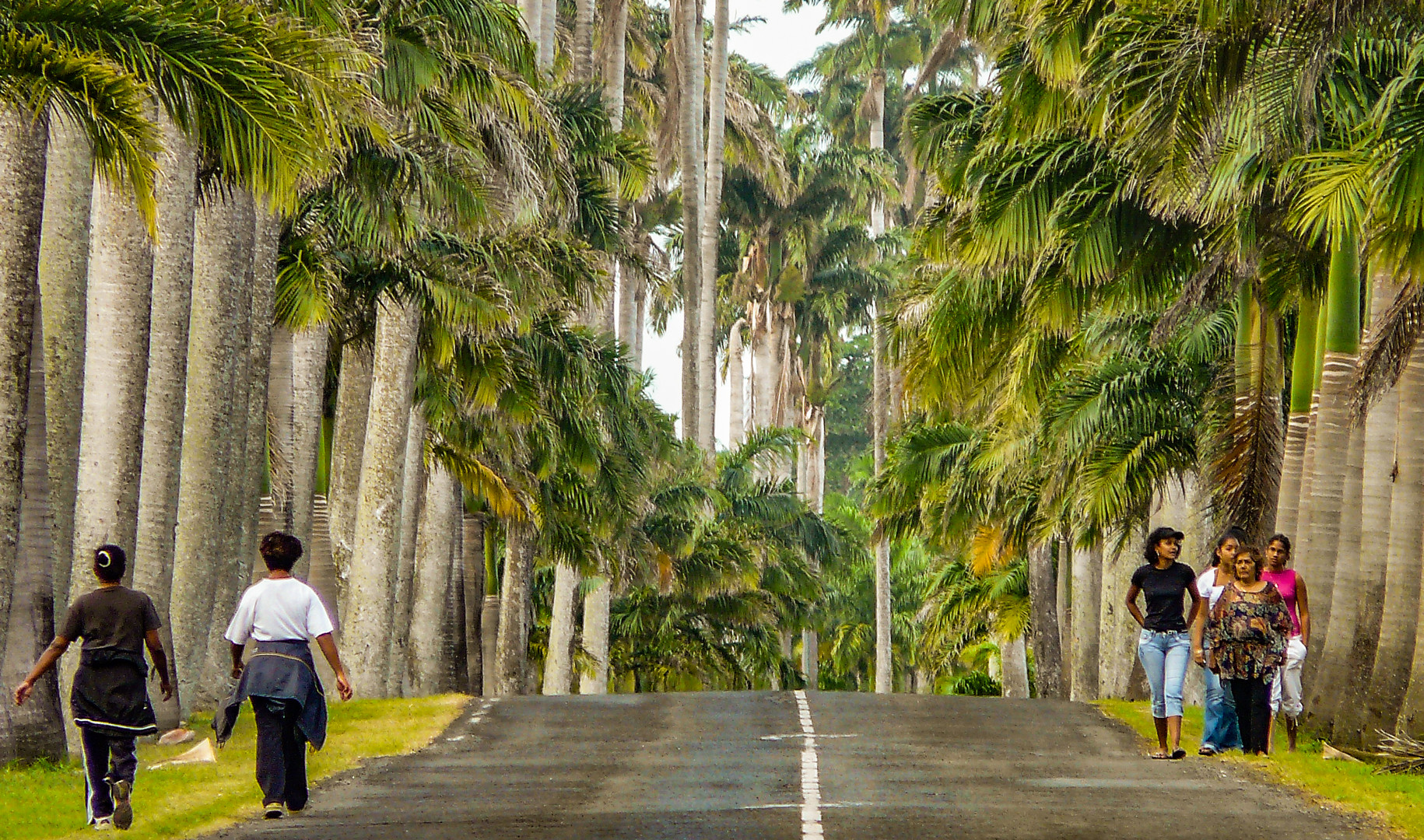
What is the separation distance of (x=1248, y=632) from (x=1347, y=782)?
149cm

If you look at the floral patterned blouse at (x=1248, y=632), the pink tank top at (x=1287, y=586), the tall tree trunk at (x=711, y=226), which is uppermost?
the tall tree trunk at (x=711, y=226)

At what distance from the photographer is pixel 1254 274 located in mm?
18438

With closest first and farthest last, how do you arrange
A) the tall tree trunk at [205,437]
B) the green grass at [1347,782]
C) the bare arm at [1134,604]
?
1. the green grass at [1347,782]
2. the bare arm at [1134,604]
3. the tall tree trunk at [205,437]

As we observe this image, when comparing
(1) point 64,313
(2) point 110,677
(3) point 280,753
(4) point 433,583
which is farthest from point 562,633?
(2) point 110,677

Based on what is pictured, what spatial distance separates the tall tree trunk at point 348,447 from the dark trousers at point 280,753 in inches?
499

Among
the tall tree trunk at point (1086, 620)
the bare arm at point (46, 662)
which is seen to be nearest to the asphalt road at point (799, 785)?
the bare arm at point (46, 662)

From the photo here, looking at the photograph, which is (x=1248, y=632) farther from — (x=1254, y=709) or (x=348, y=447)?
(x=348, y=447)

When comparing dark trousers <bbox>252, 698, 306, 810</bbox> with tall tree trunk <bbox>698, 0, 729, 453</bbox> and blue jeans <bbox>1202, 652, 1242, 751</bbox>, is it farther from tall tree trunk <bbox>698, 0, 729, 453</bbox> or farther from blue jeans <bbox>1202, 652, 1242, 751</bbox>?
tall tree trunk <bbox>698, 0, 729, 453</bbox>

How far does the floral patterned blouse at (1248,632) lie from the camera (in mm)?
13305

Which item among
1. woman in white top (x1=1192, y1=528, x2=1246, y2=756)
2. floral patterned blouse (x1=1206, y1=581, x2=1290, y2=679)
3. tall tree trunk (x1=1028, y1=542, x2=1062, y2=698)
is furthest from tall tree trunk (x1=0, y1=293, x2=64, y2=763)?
tall tree trunk (x1=1028, y1=542, x2=1062, y2=698)

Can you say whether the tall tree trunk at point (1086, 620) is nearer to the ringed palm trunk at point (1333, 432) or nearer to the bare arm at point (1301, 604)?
the ringed palm trunk at point (1333, 432)

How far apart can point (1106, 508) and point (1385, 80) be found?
276 inches

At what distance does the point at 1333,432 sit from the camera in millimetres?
16531

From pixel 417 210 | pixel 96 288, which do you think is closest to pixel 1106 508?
pixel 417 210
